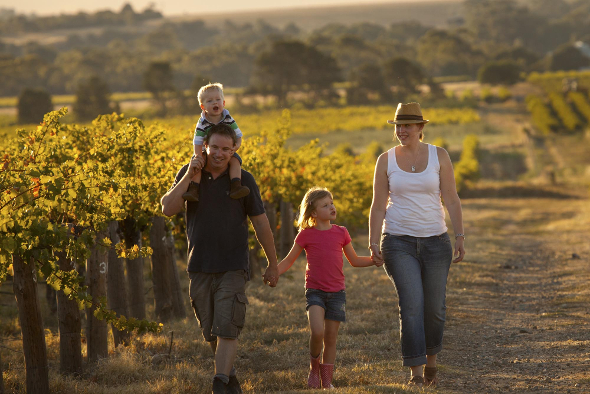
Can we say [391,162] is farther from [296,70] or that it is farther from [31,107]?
[296,70]

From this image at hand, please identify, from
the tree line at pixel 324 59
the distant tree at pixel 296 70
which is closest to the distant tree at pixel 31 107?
the tree line at pixel 324 59

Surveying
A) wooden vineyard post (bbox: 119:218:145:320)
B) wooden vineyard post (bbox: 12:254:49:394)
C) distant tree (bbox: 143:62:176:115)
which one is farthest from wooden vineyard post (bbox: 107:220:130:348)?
distant tree (bbox: 143:62:176:115)

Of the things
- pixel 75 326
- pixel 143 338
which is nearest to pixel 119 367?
pixel 75 326

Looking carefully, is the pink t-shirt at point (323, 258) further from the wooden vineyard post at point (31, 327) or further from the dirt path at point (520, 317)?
the wooden vineyard post at point (31, 327)

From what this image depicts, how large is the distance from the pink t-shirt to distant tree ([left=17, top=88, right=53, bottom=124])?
59.6m

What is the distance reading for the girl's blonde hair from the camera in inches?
224

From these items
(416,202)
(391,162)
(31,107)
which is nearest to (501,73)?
(31,107)

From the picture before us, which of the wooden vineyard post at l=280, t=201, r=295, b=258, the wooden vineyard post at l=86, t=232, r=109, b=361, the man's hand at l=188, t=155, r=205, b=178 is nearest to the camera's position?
the man's hand at l=188, t=155, r=205, b=178

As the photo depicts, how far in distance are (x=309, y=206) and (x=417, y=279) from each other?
923 mm

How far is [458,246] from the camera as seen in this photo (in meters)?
5.70

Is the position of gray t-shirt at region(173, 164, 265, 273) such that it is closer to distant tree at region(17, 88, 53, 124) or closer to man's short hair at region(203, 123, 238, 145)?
man's short hair at region(203, 123, 238, 145)

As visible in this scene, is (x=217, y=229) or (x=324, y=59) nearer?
(x=217, y=229)

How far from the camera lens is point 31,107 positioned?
62000 millimetres

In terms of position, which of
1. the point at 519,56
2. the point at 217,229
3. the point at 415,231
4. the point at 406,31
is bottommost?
the point at 415,231
